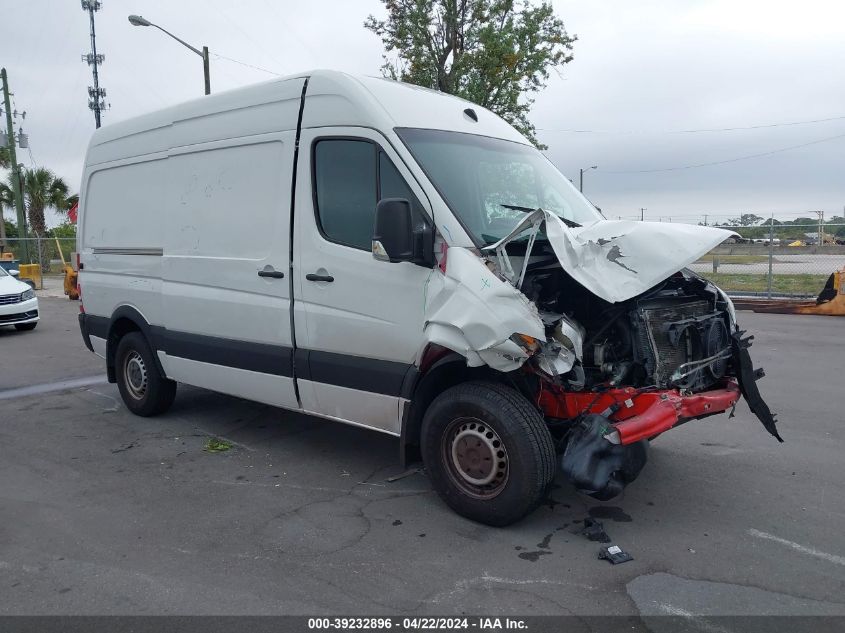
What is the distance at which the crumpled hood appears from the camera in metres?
3.78

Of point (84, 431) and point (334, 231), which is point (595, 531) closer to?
point (334, 231)

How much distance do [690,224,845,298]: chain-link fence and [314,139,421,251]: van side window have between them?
12.8 meters

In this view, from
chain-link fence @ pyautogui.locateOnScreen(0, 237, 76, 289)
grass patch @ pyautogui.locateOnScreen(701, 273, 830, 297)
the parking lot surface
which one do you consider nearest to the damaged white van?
the parking lot surface

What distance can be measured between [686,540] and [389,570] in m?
1.70

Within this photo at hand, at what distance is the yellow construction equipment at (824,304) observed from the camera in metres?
13.3

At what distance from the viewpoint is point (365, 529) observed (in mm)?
4145

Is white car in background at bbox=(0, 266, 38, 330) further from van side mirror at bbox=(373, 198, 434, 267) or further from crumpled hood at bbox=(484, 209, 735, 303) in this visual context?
crumpled hood at bbox=(484, 209, 735, 303)

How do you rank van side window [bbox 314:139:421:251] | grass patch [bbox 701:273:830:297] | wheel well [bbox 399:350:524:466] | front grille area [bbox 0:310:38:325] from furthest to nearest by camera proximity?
grass patch [bbox 701:273:830:297]
front grille area [bbox 0:310:38:325]
van side window [bbox 314:139:421:251]
wheel well [bbox 399:350:524:466]

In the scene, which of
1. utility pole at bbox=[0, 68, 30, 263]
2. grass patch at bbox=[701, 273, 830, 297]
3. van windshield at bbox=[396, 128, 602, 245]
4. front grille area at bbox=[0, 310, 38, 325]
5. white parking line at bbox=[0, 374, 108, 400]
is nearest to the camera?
van windshield at bbox=[396, 128, 602, 245]

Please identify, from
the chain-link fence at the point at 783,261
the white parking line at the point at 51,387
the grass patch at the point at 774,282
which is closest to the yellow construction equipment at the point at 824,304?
the chain-link fence at the point at 783,261

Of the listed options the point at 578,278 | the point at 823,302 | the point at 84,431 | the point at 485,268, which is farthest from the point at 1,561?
the point at 823,302

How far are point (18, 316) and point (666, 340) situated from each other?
1236cm

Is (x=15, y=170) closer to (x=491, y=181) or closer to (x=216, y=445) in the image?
(x=216, y=445)

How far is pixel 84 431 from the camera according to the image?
20.7 feet
